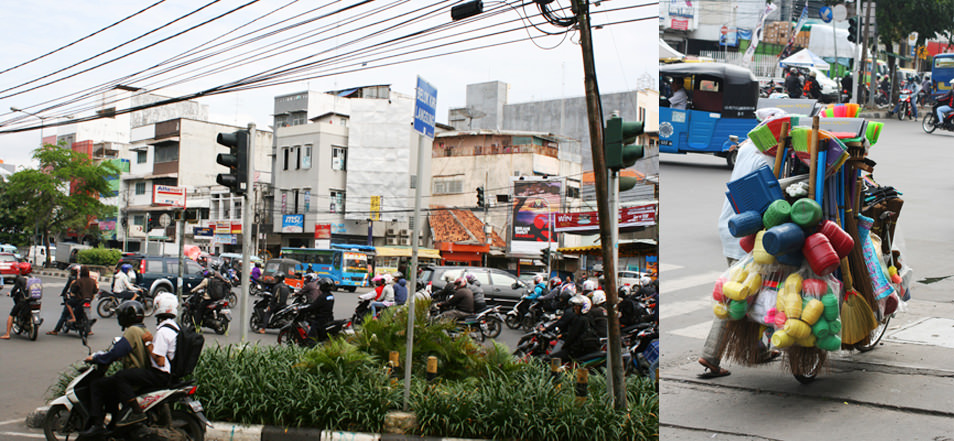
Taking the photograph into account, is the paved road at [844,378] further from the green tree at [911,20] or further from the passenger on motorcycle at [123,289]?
the passenger on motorcycle at [123,289]

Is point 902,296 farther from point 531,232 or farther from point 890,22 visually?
point 531,232

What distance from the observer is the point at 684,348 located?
277 inches

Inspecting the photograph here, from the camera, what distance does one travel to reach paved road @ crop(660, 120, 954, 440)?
4.61 meters

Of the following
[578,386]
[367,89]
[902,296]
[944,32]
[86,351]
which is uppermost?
[367,89]

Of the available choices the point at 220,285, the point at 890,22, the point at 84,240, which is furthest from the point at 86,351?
the point at 84,240

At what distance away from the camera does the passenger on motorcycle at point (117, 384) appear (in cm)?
577

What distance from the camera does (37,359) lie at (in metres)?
11.1

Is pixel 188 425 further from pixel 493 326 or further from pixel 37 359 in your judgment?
pixel 493 326

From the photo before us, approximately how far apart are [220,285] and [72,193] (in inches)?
1259

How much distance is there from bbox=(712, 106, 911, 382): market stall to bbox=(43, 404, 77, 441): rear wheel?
4996 millimetres

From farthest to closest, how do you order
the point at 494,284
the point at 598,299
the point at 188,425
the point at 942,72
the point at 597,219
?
the point at 597,219 < the point at 494,284 < the point at 598,299 < the point at 942,72 < the point at 188,425

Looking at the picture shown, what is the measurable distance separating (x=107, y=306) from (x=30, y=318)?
4096mm

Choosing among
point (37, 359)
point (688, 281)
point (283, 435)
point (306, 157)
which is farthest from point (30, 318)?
point (306, 157)

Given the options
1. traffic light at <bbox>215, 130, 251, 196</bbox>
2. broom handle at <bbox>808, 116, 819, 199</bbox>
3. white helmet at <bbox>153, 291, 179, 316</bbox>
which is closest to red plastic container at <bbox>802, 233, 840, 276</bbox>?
broom handle at <bbox>808, 116, 819, 199</bbox>
